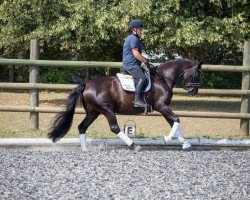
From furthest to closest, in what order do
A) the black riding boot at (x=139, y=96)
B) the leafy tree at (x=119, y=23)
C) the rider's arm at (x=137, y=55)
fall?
the leafy tree at (x=119, y=23) < the black riding boot at (x=139, y=96) < the rider's arm at (x=137, y=55)

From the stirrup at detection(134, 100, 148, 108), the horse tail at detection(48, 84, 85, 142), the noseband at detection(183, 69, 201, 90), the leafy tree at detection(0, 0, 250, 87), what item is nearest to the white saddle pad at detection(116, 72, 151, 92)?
the stirrup at detection(134, 100, 148, 108)

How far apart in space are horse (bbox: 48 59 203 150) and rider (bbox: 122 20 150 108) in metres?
0.23

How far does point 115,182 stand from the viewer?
6.00 metres

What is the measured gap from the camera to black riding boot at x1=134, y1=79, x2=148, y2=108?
8.75 meters

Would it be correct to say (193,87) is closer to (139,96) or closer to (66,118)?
(139,96)

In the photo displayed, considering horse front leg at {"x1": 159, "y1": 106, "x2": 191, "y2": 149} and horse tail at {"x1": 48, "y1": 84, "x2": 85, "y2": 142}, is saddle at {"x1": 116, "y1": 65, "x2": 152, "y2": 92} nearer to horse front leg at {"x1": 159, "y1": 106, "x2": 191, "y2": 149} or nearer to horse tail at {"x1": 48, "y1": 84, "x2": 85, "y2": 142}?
horse front leg at {"x1": 159, "y1": 106, "x2": 191, "y2": 149}

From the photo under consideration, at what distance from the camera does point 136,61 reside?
8883 mm

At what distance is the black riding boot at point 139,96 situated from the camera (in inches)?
344

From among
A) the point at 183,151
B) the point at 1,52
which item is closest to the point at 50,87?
the point at 183,151

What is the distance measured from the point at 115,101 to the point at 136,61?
770mm

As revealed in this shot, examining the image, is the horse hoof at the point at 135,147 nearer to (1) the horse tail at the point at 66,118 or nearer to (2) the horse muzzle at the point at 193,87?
(1) the horse tail at the point at 66,118

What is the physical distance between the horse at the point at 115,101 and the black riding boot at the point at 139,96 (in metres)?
0.20

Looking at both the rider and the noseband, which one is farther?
the noseband

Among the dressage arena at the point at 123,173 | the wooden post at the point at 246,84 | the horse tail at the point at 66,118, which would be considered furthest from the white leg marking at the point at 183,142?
the wooden post at the point at 246,84
